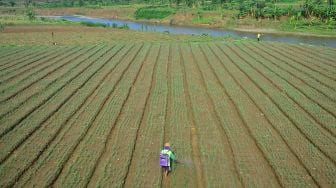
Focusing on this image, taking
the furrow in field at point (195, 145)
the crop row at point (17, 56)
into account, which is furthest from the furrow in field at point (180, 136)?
the crop row at point (17, 56)

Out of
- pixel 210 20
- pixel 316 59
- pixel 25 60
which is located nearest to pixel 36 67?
pixel 25 60

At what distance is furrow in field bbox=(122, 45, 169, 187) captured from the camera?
1210 cm

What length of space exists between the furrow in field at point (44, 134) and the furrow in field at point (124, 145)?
7.82ft

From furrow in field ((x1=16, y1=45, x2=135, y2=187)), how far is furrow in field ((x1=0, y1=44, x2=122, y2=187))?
0.46ft

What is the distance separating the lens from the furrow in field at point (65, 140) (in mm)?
12000

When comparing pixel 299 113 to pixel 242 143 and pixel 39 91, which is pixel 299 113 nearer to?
pixel 242 143

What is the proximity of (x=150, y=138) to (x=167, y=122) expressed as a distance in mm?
1922

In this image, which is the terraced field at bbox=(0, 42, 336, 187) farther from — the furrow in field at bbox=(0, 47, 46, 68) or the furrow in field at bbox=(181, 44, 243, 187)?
the furrow in field at bbox=(0, 47, 46, 68)

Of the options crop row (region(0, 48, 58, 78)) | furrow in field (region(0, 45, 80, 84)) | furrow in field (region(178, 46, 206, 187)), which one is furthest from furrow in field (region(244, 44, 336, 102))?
crop row (region(0, 48, 58, 78))

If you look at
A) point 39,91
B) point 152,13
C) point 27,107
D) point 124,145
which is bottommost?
point 124,145

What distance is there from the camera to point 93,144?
14398 millimetres

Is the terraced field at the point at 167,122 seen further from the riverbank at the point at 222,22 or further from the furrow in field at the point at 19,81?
the riverbank at the point at 222,22

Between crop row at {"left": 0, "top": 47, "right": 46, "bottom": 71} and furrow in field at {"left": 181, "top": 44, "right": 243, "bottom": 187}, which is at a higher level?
crop row at {"left": 0, "top": 47, "right": 46, "bottom": 71}

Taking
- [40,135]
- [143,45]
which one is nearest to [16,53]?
[143,45]
